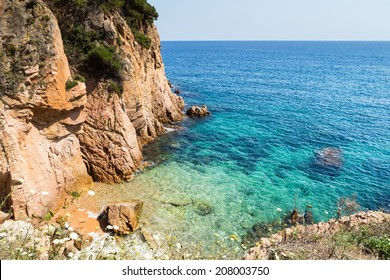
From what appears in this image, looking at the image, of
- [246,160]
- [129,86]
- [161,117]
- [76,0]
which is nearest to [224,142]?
[246,160]

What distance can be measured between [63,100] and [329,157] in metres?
25.7

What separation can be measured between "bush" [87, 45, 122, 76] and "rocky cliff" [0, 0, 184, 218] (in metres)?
0.08

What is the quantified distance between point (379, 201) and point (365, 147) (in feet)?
37.7

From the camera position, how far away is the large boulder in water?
2669 centimetres

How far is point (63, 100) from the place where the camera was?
1809cm

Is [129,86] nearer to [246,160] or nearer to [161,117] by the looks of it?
[161,117]

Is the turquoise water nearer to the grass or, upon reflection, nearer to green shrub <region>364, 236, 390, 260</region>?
the grass

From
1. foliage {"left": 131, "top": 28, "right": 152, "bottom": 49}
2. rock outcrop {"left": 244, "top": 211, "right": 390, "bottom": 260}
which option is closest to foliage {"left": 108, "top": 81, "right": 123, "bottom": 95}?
foliage {"left": 131, "top": 28, "right": 152, "bottom": 49}

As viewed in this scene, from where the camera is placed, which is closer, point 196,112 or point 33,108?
point 33,108

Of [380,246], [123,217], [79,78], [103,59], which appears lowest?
[123,217]

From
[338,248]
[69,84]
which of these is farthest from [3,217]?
[338,248]

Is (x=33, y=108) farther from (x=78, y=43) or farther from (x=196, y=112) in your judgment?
(x=196, y=112)

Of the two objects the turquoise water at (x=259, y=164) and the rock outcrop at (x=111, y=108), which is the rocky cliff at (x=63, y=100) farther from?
the turquoise water at (x=259, y=164)

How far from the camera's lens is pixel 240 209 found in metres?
19.4
